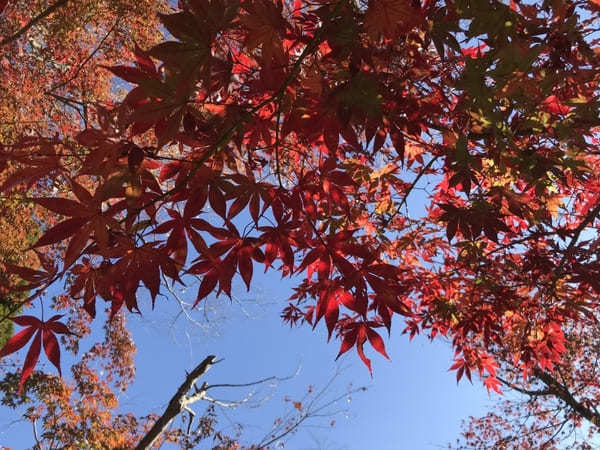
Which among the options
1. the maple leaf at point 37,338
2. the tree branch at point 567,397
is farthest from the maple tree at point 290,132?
the tree branch at point 567,397

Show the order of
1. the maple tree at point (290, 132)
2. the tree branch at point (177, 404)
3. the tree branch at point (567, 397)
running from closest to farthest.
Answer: the maple tree at point (290, 132)
the tree branch at point (177, 404)
the tree branch at point (567, 397)

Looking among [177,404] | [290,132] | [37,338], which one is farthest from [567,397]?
[37,338]

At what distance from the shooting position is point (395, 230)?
13.4ft

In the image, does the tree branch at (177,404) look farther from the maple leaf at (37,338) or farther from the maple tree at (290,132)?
the maple leaf at (37,338)

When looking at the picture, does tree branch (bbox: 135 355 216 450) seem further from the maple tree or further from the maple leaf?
the maple leaf

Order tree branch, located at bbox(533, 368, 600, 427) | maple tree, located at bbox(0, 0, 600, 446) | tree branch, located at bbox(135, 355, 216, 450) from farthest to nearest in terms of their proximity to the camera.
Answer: tree branch, located at bbox(533, 368, 600, 427) < tree branch, located at bbox(135, 355, 216, 450) < maple tree, located at bbox(0, 0, 600, 446)

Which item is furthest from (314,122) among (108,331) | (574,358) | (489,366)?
(574,358)

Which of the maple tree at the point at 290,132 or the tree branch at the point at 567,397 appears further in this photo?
the tree branch at the point at 567,397

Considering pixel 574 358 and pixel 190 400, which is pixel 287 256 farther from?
pixel 574 358

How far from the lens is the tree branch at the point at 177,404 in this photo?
18.3 feet

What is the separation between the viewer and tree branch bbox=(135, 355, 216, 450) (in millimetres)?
5570

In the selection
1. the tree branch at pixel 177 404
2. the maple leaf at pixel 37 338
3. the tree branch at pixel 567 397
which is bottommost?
the maple leaf at pixel 37 338

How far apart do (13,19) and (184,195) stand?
6900 millimetres

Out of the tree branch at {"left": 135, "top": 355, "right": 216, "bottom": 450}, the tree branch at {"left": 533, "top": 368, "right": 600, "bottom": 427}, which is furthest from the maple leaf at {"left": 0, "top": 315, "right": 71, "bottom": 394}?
the tree branch at {"left": 533, "top": 368, "right": 600, "bottom": 427}
